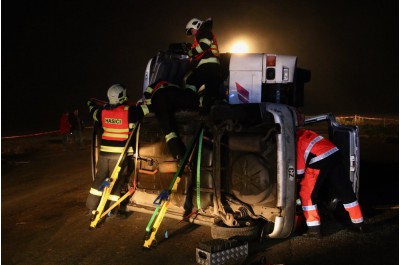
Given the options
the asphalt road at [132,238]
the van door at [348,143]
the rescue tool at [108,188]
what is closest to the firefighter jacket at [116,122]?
the rescue tool at [108,188]

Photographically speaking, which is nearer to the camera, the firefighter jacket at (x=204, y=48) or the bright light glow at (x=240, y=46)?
the firefighter jacket at (x=204, y=48)

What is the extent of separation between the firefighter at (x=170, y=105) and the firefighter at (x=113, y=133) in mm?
330

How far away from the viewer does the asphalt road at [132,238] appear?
452cm

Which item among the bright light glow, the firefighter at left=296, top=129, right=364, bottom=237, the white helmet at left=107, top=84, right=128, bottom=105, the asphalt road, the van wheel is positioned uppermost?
the bright light glow

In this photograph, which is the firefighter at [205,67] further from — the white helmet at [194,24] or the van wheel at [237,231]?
the van wheel at [237,231]

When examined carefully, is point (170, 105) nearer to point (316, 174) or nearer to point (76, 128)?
point (316, 174)

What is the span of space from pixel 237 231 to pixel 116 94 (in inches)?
90.1

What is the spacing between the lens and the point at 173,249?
15.8 feet

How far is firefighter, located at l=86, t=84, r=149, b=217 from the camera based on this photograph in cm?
545

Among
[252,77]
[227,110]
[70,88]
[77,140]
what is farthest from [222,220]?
[70,88]

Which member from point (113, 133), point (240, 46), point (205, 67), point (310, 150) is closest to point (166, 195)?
point (113, 133)

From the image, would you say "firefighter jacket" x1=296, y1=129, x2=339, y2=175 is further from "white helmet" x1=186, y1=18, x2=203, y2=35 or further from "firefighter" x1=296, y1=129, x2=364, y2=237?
"white helmet" x1=186, y1=18, x2=203, y2=35

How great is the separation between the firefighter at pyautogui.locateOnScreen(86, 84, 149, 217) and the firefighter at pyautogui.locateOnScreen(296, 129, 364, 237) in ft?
6.46

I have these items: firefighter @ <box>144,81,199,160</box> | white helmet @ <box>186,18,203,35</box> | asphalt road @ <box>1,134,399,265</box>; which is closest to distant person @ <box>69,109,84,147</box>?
asphalt road @ <box>1,134,399,265</box>
